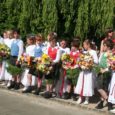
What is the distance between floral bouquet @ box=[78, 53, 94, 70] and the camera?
12477 mm

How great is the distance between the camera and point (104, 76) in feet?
40.5

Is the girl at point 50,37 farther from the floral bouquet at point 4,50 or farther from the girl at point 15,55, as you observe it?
the floral bouquet at point 4,50

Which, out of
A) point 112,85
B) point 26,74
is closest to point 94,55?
point 112,85

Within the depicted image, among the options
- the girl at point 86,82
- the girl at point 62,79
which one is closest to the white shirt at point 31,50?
the girl at point 62,79

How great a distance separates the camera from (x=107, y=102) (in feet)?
40.5

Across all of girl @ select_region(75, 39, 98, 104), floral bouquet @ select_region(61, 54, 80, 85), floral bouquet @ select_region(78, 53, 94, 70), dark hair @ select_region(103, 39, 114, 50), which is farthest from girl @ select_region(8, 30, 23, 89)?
dark hair @ select_region(103, 39, 114, 50)

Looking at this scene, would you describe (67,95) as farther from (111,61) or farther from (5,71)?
(5,71)

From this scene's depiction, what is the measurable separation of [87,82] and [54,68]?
1.11 m

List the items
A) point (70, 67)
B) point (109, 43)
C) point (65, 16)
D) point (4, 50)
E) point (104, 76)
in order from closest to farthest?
point (104, 76)
point (109, 43)
point (70, 67)
point (4, 50)
point (65, 16)

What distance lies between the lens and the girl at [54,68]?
13383 mm

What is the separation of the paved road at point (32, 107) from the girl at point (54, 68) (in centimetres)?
38

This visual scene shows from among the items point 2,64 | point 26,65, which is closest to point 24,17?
point 2,64

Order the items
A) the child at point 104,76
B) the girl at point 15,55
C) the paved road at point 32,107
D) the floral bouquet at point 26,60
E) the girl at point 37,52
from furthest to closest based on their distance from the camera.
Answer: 1. the girl at point 15,55
2. the girl at point 37,52
3. the floral bouquet at point 26,60
4. the child at point 104,76
5. the paved road at point 32,107

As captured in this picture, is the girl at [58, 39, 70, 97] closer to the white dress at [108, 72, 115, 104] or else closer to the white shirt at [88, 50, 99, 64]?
the white shirt at [88, 50, 99, 64]
